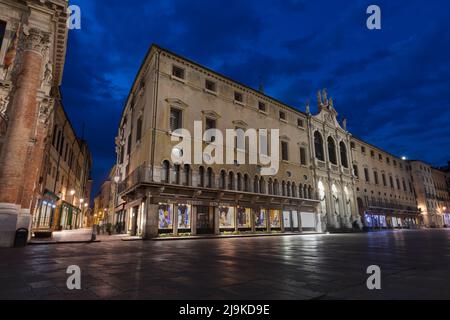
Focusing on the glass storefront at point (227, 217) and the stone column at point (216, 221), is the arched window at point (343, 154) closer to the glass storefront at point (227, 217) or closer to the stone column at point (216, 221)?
the glass storefront at point (227, 217)

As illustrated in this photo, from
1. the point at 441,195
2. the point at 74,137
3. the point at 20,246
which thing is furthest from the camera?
the point at 441,195

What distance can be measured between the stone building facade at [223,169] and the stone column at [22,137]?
715 centimetres

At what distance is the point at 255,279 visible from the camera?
12.8 feet

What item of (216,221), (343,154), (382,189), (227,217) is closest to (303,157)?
(343,154)

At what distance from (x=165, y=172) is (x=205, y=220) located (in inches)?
203

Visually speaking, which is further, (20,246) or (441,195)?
(441,195)

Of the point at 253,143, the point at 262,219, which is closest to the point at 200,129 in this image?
the point at 253,143

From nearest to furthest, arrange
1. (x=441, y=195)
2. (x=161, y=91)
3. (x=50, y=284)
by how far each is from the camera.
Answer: (x=50, y=284), (x=161, y=91), (x=441, y=195)

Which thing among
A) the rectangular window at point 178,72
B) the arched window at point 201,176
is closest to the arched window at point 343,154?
the arched window at point 201,176

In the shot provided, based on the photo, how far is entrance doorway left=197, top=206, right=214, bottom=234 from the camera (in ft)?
68.4

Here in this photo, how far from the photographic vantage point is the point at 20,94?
11.9 metres

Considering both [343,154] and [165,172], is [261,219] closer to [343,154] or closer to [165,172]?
[165,172]
